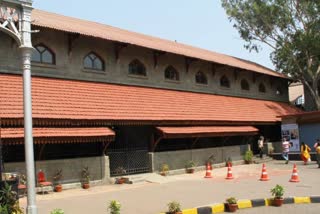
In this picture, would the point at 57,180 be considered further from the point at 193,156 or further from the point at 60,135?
the point at 193,156

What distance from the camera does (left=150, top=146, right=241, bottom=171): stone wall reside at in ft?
70.3

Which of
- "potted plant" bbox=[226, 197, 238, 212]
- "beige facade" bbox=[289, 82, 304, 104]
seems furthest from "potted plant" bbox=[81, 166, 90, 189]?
"beige facade" bbox=[289, 82, 304, 104]

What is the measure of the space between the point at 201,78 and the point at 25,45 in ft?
66.4

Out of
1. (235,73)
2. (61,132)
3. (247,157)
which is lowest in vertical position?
(247,157)

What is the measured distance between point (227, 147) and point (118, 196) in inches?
520

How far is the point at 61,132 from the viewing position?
16.5m

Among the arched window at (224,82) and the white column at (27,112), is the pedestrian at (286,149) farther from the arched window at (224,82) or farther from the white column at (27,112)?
the white column at (27,112)

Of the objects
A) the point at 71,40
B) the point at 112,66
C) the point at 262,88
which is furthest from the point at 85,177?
the point at 262,88

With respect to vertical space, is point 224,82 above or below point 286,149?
above

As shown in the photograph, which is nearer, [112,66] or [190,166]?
[112,66]

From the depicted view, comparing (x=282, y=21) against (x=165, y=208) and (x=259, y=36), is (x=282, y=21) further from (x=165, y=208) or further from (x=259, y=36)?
(x=165, y=208)

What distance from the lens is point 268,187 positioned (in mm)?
15984

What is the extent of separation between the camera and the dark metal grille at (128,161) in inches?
773

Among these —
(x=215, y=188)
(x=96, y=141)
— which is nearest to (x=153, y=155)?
(x=96, y=141)
